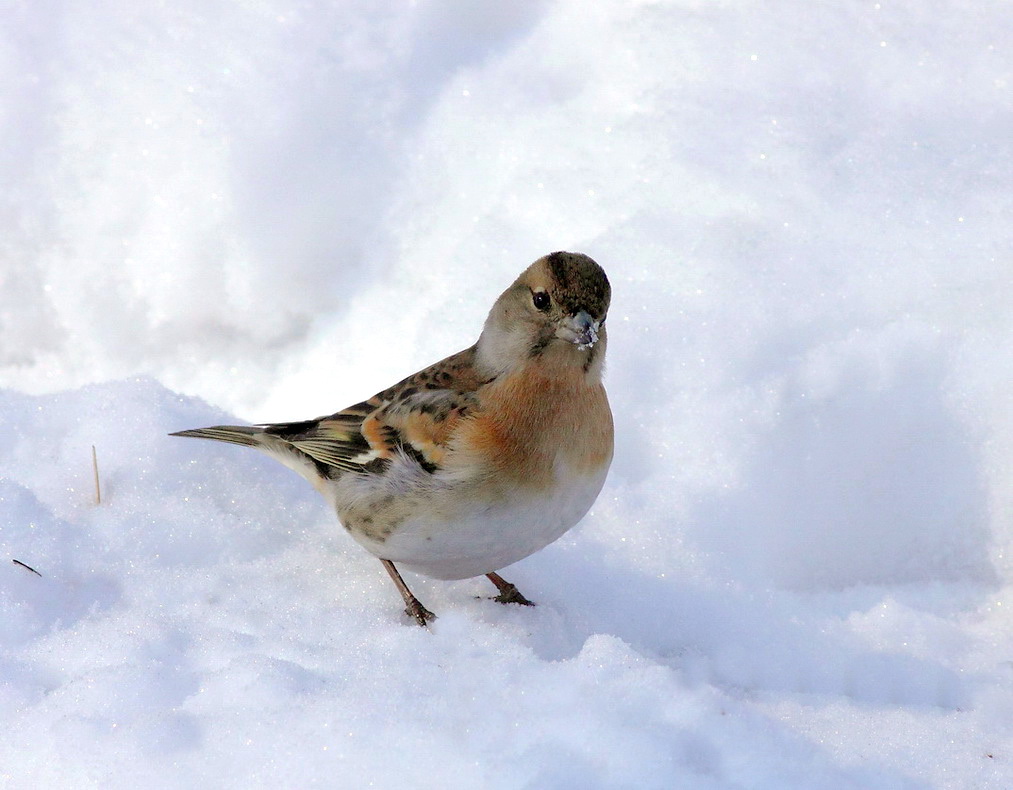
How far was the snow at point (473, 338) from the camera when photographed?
269 cm

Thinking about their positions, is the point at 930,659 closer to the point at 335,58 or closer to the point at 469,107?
the point at 469,107

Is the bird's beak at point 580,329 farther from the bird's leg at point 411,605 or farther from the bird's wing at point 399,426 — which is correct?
the bird's leg at point 411,605

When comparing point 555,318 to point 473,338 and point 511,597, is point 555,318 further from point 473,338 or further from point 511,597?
point 473,338

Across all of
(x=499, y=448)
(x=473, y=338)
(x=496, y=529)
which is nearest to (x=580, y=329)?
(x=499, y=448)

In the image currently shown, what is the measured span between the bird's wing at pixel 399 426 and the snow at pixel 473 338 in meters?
0.41

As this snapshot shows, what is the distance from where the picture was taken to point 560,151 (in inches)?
234

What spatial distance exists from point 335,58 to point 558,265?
11.0 feet

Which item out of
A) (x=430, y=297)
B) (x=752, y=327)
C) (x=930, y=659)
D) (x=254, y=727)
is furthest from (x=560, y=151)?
(x=254, y=727)

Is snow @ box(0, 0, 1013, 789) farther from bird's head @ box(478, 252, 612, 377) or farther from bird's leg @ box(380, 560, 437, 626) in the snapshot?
bird's head @ box(478, 252, 612, 377)

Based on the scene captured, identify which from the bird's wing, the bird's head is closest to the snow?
the bird's wing

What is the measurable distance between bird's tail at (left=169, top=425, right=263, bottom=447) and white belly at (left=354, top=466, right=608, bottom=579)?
0.96m

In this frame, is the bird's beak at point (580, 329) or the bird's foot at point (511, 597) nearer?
the bird's beak at point (580, 329)

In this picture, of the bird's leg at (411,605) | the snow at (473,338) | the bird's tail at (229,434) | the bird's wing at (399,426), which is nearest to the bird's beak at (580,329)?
the bird's wing at (399,426)

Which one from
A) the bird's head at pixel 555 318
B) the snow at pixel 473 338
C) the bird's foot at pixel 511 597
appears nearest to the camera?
Answer: the snow at pixel 473 338
